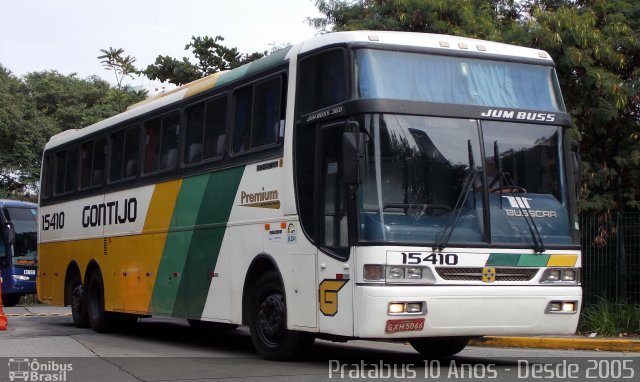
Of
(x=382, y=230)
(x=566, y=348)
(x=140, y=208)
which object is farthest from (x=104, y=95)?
(x=382, y=230)

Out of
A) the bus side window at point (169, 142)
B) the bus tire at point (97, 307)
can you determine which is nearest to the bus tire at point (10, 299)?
the bus tire at point (97, 307)

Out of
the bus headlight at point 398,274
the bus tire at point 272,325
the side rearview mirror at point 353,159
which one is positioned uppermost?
the side rearview mirror at point 353,159

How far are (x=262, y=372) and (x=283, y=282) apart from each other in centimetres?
122

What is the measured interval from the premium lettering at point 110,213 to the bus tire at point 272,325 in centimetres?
446

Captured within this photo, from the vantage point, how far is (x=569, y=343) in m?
14.6

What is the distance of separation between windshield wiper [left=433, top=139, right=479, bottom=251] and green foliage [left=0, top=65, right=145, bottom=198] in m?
27.5

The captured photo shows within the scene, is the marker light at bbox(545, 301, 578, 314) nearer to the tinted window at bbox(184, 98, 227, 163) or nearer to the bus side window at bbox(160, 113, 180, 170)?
the tinted window at bbox(184, 98, 227, 163)

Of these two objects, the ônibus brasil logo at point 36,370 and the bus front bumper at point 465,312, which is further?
the ônibus brasil logo at point 36,370

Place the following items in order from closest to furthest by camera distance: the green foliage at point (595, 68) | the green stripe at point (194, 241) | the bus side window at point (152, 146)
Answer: the green stripe at point (194, 241), the bus side window at point (152, 146), the green foliage at point (595, 68)

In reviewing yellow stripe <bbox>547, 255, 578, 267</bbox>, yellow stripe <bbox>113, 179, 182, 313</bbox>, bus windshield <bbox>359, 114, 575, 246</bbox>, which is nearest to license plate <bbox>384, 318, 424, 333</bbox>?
bus windshield <bbox>359, 114, 575, 246</bbox>

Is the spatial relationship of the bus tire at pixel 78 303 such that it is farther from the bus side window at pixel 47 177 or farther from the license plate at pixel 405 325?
the license plate at pixel 405 325

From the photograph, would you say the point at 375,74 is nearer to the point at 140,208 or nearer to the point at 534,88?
the point at 534,88

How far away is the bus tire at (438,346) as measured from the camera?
39.9 ft

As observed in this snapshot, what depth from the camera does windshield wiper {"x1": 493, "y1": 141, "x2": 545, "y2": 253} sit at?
10516mm
